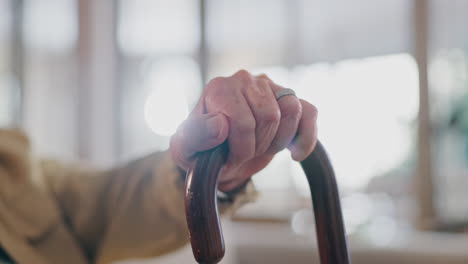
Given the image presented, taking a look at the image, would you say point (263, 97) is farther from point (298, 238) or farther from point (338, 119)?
point (338, 119)

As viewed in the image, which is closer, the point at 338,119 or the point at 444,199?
the point at 444,199

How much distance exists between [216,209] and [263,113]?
0.28ft

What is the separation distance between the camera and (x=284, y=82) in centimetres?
332

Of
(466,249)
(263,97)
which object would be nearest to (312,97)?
(466,249)

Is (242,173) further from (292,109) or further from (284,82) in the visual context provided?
(284,82)

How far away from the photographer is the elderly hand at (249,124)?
1.01 feet

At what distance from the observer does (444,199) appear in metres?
2.60

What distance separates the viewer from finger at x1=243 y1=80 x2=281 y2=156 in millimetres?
312

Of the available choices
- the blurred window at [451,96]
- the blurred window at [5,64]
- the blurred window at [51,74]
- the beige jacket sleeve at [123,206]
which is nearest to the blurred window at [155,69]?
the blurred window at [51,74]

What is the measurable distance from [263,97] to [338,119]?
273cm

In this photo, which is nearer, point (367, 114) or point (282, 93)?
point (282, 93)

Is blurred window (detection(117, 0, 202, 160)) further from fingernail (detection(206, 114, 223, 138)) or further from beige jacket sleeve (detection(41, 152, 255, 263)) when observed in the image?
fingernail (detection(206, 114, 223, 138))

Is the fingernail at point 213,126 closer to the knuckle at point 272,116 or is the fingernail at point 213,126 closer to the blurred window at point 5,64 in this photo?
the knuckle at point 272,116

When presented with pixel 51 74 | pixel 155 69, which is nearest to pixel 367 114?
pixel 155 69
